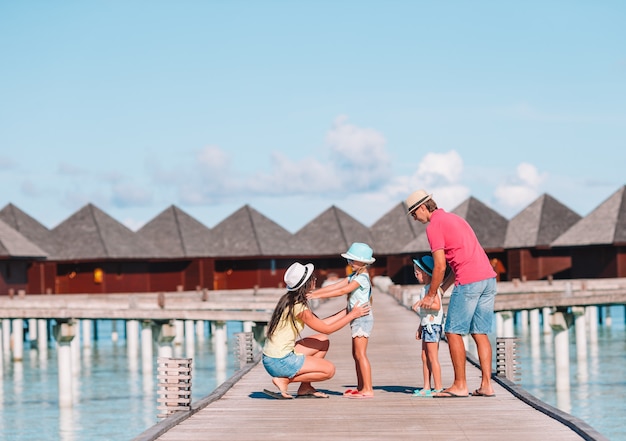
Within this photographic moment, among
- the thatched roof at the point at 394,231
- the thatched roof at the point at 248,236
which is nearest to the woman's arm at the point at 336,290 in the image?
the thatched roof at the point at 248,236

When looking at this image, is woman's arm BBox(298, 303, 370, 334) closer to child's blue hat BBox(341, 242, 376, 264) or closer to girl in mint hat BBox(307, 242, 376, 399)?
girl in mint hat BBox(307, 242, 376, 399)

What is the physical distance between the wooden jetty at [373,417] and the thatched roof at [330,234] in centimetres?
5311

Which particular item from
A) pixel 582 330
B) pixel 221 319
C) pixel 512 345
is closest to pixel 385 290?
pixel 582 330

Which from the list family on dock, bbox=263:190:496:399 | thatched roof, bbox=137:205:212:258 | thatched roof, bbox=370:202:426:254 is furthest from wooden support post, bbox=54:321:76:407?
thatched roof, bbox=370:202:426:254

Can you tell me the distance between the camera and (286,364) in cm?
1141

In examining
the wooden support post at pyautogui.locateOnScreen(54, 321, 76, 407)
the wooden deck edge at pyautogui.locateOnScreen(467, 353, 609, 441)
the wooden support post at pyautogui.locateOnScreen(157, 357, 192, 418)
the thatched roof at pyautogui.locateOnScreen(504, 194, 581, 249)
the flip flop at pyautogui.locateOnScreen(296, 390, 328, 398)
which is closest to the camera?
the wooden deck edge at pyautogui.locateOnScreen(467, 353, 609, 441)

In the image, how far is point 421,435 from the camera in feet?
30.0

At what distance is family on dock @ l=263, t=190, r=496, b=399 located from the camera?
11031mm

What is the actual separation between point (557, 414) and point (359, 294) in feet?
8.11

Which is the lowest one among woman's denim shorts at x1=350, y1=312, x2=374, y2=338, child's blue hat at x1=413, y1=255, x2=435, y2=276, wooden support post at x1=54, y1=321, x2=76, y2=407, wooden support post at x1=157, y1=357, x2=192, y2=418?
wooden support post at x1=54, y1=321, x2=76, y2=407

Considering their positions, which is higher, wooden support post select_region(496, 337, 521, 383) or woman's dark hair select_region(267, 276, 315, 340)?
woman's dark hair select_region(267, 276, 315, 340)

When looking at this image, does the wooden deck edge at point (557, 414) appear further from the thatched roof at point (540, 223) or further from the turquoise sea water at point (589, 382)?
the thatched roof at point (540, 223)

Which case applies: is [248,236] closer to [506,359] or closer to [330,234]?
[330,234]

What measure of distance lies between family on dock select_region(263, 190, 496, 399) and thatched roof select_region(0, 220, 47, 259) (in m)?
42.1
